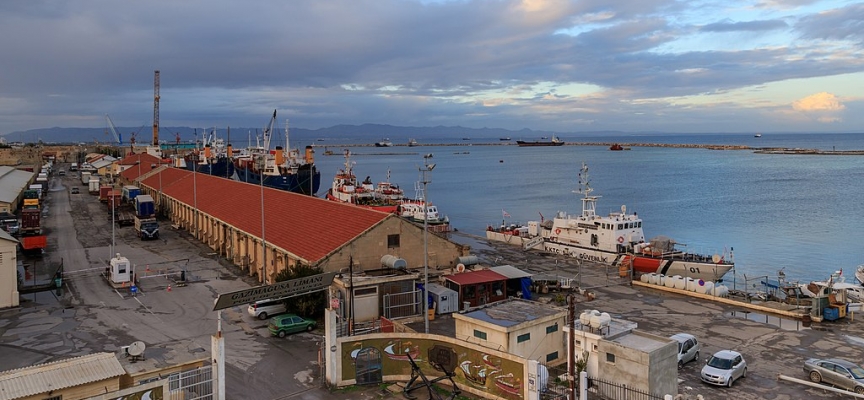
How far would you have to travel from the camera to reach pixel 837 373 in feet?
64.2

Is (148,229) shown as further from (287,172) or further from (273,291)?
(287,172)

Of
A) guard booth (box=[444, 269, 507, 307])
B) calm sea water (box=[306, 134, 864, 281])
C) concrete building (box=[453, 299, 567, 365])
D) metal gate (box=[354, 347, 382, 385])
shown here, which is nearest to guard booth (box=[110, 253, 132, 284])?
guard booth (box=[444, 269, 507, 307])

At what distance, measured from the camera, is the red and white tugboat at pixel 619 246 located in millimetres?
42625

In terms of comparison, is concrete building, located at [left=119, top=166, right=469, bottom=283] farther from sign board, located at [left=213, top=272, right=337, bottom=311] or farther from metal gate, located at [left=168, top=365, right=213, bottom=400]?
metal gate, located at [left=168, top=365, right=213, bottom=400]

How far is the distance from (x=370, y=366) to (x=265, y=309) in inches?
402

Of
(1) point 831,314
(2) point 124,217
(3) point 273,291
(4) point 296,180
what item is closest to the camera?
(3) point 273,291

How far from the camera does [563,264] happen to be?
4462 cm

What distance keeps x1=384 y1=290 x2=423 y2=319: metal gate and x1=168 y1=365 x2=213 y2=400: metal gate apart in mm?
10370

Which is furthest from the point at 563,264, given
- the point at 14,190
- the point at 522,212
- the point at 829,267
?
the point at 14,190

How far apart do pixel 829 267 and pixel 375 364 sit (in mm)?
47776

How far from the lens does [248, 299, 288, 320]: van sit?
1088 inches

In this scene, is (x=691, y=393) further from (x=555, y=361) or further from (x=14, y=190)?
(x=14, y=190)

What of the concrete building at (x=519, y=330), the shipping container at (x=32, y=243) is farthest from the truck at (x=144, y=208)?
the concrete building at (x=519, y=330)

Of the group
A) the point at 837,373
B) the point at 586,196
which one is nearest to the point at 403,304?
the point at 837,373
